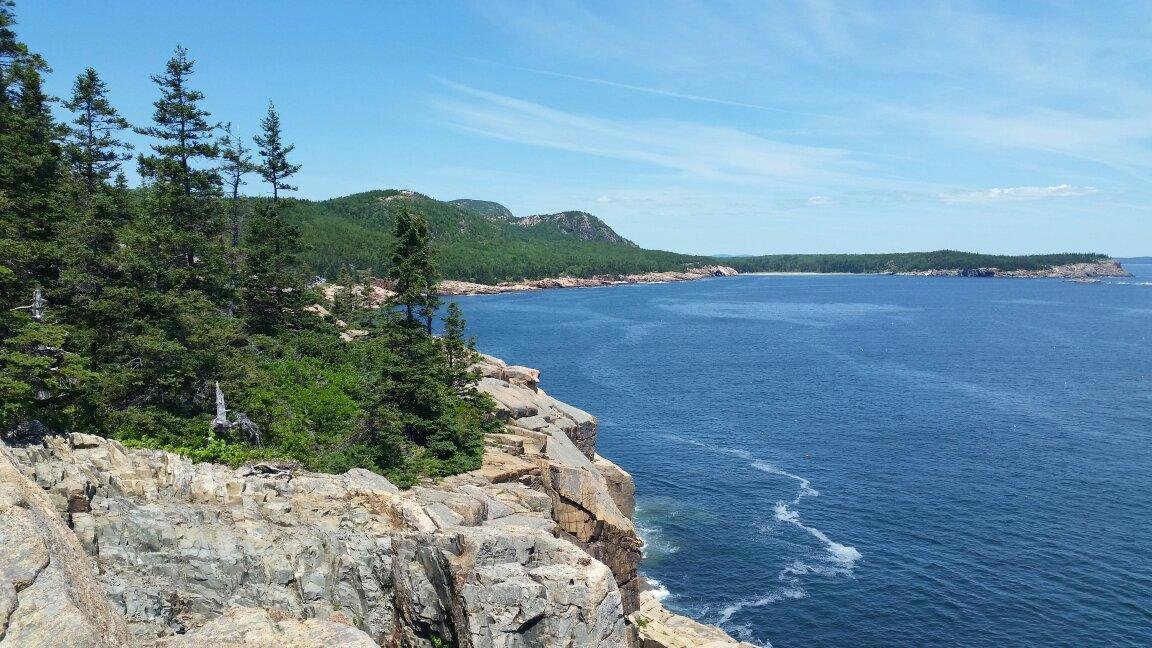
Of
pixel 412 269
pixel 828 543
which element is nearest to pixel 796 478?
pixel 828 543

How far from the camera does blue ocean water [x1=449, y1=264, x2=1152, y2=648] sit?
4156cm

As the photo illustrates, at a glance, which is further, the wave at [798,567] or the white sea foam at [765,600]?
the wave at [798,567]

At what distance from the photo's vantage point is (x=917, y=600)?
4241 centimetres

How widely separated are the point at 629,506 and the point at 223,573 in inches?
1181

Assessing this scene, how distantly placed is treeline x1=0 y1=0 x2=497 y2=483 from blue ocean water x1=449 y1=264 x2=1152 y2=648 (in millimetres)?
22163

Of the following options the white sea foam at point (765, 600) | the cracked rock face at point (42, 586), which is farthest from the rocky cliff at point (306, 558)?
the white sea foam at point (765, 600)

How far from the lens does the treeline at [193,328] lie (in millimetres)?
26641

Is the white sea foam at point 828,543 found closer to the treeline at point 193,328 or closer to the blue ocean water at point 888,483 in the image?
the blue ocean water at point 888,483

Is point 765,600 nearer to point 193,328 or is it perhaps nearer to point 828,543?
point 828,543

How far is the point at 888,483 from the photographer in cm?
5975

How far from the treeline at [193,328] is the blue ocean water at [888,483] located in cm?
2216

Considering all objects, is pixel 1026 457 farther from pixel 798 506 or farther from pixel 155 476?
pixel 155 476

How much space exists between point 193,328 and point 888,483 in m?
54.5

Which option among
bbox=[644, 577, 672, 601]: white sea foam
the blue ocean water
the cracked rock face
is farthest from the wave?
the cracked rock face
